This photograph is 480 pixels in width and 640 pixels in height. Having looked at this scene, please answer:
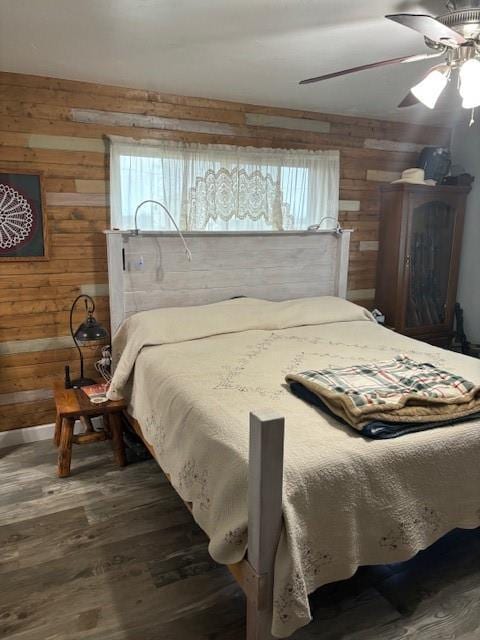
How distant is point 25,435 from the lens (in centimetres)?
314

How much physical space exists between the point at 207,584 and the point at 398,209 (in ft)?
10.1

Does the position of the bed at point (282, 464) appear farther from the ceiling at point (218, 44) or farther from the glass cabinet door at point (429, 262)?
the ceiling at point (218, 44)

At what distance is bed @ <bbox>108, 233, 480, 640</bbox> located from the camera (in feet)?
4.60

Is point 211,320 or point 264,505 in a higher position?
point 211,320

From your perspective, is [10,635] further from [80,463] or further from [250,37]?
[250,37]

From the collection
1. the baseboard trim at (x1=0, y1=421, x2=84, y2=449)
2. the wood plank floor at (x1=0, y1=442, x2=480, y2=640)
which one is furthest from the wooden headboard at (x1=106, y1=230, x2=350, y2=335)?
the wood plank floor at (x1=0, y1=442, x2=480, y2=640)

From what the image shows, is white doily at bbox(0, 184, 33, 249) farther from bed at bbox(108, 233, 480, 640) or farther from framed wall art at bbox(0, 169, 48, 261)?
bed at bbox(108, 233, 480, 640)

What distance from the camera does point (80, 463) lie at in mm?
2902

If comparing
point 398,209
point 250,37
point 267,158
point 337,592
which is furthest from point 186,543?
point 398,209

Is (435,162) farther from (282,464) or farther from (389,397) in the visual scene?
(282,464)

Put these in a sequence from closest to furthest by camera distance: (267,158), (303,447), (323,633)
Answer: (303,447) < (323,633) < (267,158)

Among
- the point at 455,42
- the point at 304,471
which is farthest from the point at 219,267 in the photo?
the point at 304,471

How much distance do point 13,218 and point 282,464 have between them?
2.34 m

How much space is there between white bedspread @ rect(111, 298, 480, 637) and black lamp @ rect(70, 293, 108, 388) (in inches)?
19.0
